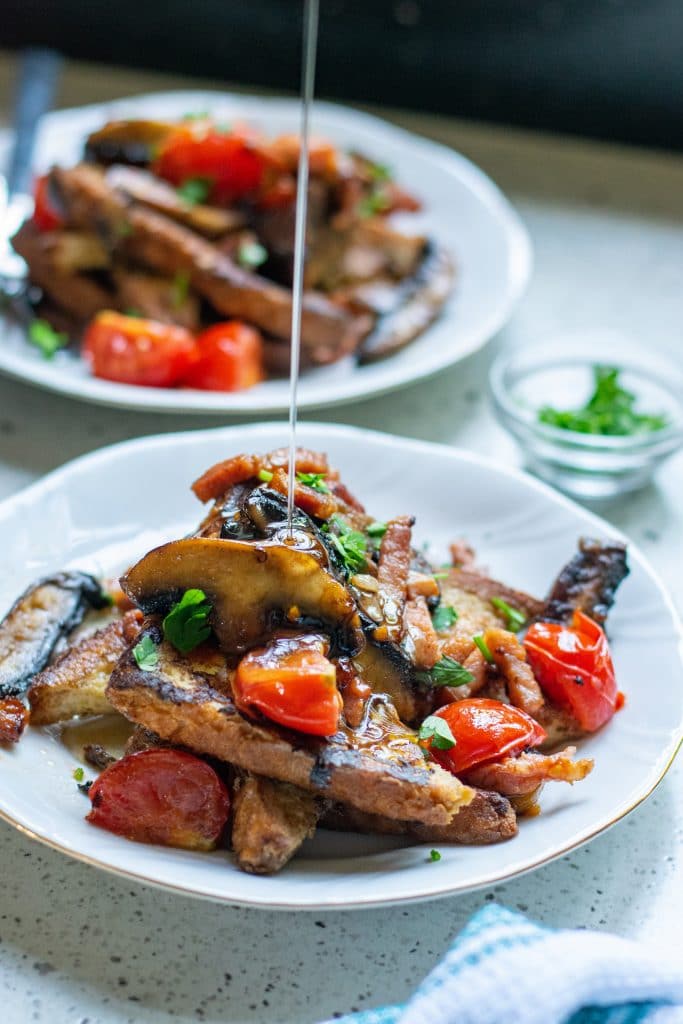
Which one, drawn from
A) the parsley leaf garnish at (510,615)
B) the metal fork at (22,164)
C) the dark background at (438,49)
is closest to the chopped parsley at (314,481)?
the parsley leaf garnish at (510,615)

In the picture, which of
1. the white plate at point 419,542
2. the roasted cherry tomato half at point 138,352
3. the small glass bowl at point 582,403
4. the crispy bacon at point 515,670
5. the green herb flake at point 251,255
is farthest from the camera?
the green herb flake at point 251,255

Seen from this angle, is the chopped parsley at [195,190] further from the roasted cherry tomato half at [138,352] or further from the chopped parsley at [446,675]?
the chopped parsley at [446,675]


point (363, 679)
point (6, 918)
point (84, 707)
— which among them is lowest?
point (6, 918)

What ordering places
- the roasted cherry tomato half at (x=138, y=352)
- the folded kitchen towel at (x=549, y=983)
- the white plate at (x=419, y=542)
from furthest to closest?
the roasted cherry tomato half at (x=138, y=352) → the white plate at (x=419, y=542) → the folded kitchen towel at (x=549, y=983)

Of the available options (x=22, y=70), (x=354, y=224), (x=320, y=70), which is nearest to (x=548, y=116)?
(x=320, y=70)

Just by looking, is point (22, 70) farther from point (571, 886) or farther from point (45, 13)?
point (571, 886)

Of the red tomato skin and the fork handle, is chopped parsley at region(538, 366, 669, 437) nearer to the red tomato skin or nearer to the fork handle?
the red tomato skin

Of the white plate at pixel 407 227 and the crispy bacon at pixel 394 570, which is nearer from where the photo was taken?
the crispy bacon at pixel 394 570
